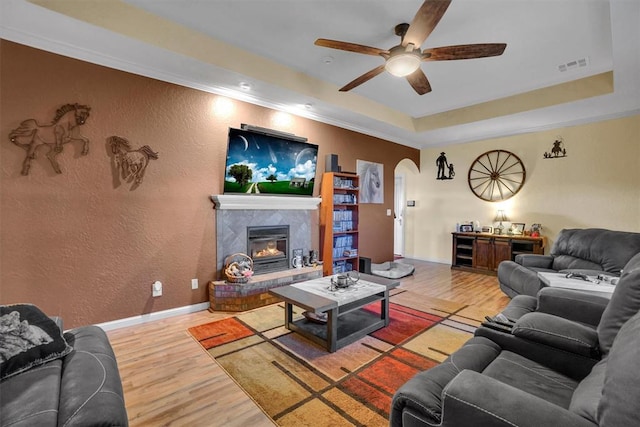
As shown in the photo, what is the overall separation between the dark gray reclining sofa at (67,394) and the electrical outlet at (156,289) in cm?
173

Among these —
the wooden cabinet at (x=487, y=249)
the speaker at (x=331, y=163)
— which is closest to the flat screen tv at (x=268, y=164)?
the speaker at (x=331, y=163)

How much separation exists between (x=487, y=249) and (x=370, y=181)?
8.42 ft

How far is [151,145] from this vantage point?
3.24 meters

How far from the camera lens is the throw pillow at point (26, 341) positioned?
1371mm

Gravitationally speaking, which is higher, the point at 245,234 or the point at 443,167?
the point at 443,167

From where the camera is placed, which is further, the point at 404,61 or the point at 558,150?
the point at 558,150

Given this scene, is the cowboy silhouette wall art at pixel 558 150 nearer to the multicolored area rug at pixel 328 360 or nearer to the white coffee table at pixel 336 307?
the multicolored area rug at pixel 328 360

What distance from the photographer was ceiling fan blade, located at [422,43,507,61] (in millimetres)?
2430

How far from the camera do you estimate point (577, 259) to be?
3.84 metres

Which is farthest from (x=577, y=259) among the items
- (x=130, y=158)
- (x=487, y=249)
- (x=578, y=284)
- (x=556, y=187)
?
(x=130, y=158)

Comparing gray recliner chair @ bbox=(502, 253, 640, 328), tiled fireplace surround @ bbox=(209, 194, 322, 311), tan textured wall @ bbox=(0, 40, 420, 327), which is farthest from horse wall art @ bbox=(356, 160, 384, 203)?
gray recliner chair @ bbox=(502, 253, 640, 328)

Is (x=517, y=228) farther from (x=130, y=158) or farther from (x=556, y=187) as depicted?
(x=130, y=158)

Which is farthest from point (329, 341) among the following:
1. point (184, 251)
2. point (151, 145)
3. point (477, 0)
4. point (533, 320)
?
point (477, 0)

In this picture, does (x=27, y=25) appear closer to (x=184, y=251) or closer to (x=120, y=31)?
(x=120, y=31)
